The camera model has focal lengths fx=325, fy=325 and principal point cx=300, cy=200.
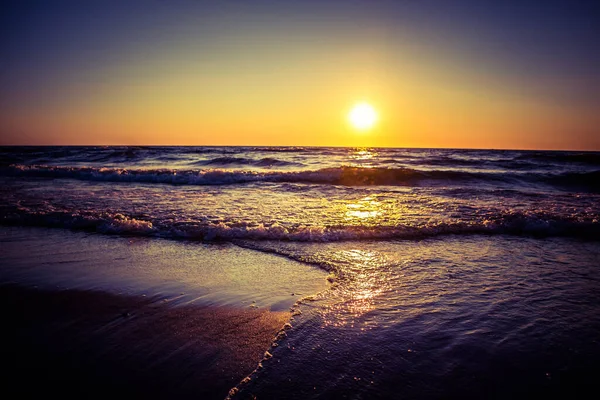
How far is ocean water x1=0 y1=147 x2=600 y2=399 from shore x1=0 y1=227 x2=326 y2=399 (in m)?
0.36

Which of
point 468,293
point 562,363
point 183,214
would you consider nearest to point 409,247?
point 468,293

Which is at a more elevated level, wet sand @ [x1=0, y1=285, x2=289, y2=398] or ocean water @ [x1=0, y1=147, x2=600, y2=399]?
ocean water @ [x1=0, y1=147, x2=600, y2=399]

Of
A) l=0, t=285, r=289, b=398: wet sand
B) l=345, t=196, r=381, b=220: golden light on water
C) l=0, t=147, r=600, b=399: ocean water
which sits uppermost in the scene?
l=345, t=196, r=381, b=220: golden light on water

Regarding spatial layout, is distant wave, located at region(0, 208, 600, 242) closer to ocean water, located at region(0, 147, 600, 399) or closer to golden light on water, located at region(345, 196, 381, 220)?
ocean water, located at region(0, 147, 600, 399)

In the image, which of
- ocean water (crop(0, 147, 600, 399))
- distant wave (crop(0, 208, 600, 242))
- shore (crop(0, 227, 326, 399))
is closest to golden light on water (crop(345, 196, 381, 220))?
ocean water (crop(0, 147, 600, 399))

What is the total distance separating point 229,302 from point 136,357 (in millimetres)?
1133

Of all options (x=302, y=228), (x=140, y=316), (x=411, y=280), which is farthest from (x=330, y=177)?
(x=140, y=316)

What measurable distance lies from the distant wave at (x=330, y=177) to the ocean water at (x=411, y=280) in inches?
247

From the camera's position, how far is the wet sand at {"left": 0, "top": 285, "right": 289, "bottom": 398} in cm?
231

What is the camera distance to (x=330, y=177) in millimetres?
18391

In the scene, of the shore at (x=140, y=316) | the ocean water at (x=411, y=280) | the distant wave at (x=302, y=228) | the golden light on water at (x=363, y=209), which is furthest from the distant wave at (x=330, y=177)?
the shore at (x=140, y=316)

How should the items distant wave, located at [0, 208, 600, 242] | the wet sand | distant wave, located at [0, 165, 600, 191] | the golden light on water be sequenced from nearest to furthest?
the wet sand, distant wave, located at [0, 208, 600, 242], the golden light on water, distant wave, located at [0, 165, 600, 191]

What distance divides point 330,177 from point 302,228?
39.3 ft

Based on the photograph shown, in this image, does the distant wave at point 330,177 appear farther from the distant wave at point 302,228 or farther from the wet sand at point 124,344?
the wet sand at point 124,344
